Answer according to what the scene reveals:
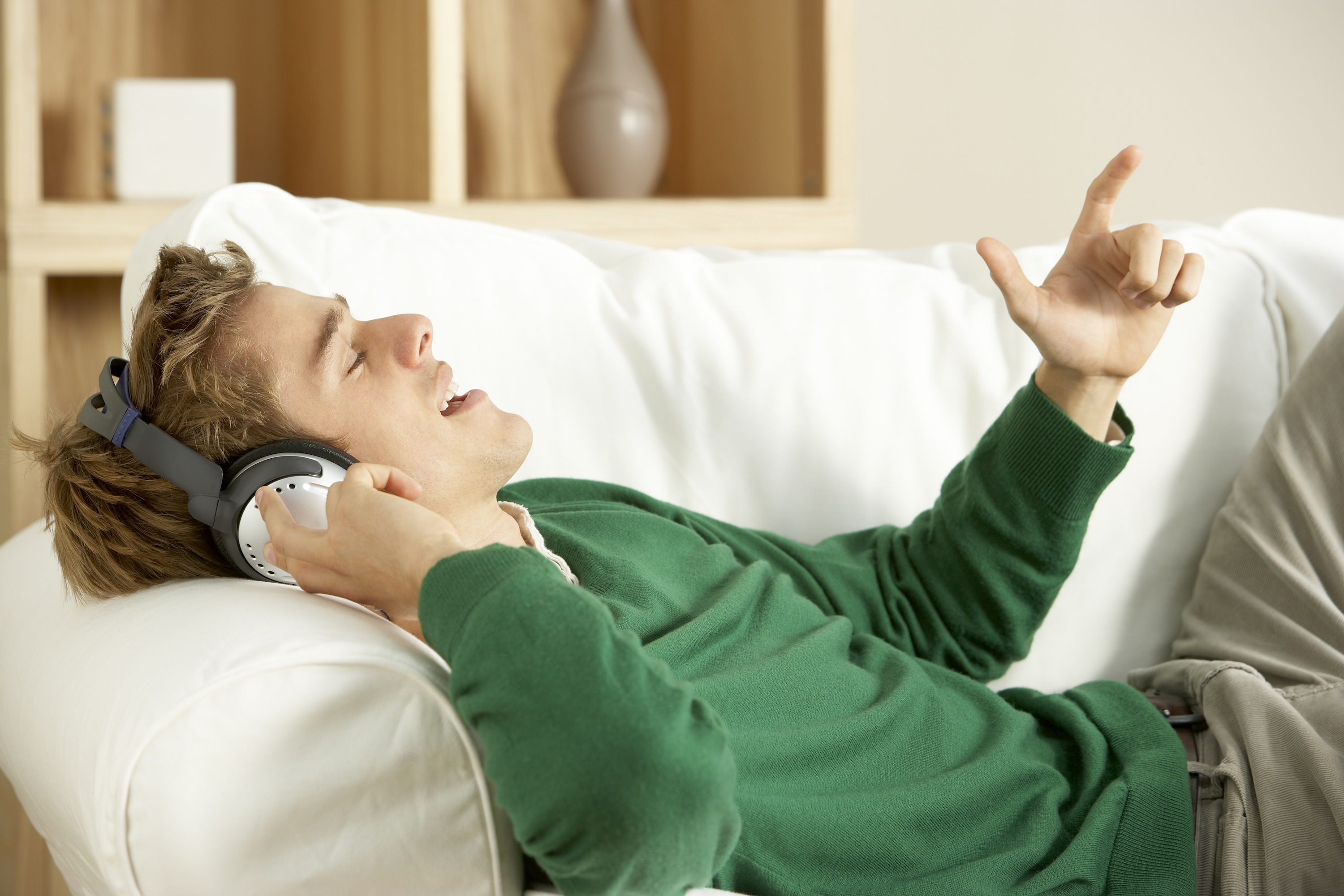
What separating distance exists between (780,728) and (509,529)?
302mm

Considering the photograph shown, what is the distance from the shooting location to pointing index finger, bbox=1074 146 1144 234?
3.27 feet

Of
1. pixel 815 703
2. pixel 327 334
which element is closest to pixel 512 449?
pixel 327 334

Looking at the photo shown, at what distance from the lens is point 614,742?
578 mm

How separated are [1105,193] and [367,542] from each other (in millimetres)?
762

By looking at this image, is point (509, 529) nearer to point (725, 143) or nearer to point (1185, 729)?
point (1185, 729)

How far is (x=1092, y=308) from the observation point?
1.08m

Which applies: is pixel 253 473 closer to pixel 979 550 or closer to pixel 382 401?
pixel 382 401

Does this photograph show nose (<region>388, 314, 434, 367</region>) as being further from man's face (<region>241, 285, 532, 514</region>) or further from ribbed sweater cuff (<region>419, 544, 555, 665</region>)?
ribbed sweater cuff (<region>419, 544, 555, 665</region>)

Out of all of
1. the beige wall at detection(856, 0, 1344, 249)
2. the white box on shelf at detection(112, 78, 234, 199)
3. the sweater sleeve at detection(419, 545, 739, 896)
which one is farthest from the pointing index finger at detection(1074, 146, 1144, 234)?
the white box on shelf at detection(112, 78, 234, 199)

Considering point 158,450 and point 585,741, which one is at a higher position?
point 158,450

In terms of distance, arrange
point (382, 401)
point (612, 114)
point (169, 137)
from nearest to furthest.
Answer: point (382, 401) → point (169, 137) → point (612, 114)

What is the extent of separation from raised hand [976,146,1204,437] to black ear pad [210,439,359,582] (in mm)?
606

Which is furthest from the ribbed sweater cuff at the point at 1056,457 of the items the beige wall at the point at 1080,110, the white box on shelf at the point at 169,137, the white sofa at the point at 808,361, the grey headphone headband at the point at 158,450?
the white box on shelf at the point at 169,137

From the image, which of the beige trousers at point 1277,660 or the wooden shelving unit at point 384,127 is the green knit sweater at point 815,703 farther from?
the wooden shelving unit at point 384,127
